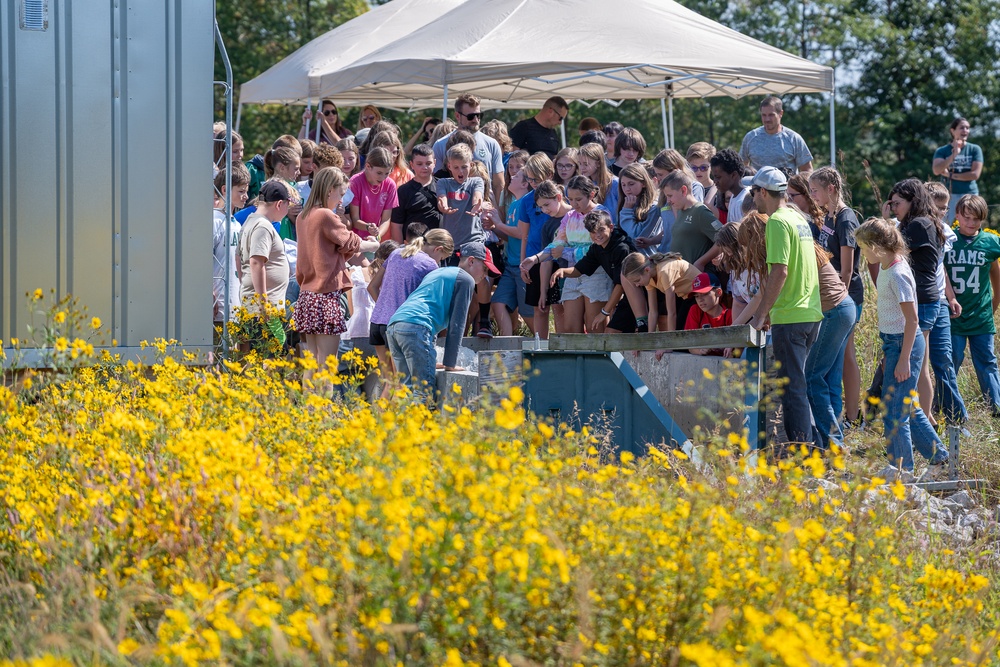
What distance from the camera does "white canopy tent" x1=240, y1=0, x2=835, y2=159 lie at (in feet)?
38.4

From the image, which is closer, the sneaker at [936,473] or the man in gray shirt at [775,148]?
the sneaker at [936,473]

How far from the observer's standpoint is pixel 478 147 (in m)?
10.4

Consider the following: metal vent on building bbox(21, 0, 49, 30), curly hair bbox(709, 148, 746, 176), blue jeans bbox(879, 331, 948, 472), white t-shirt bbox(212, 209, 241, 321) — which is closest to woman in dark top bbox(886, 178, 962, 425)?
blue jeans bbox(879, 331, 948, 472)

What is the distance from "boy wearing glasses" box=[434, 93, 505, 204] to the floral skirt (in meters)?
2.40

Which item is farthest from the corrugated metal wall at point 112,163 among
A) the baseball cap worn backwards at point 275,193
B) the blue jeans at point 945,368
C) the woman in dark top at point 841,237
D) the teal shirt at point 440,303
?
the blue jeans at point 945,368

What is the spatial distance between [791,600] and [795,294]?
11.9 feet

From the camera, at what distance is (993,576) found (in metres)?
5.59

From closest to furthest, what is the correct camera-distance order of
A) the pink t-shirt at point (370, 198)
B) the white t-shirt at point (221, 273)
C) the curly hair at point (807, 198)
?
the curly hair at point (807, 198) → the white t-shirt at point (221, 273) → the pink t-shirt at point (370, 198)

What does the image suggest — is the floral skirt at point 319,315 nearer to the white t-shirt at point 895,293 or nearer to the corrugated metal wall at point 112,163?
the corrugated metal wall at point 112,163

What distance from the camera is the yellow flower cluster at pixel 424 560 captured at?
10.4 ft

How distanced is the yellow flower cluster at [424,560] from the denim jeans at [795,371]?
2190 millimetres

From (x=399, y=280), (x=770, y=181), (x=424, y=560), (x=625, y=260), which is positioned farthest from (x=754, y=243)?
(x=424, y=560)

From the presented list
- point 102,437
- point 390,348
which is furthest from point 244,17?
point 102,437

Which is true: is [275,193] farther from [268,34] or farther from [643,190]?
[268,34]
